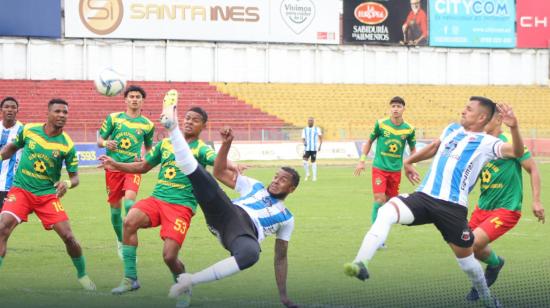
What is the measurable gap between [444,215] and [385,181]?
6.92 m

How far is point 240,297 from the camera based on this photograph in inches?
380

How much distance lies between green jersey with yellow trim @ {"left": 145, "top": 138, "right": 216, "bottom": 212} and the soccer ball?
3.50m

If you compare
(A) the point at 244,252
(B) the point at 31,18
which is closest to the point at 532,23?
(B) the point at 31,18

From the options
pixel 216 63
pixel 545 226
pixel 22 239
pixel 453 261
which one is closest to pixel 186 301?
pixel 453 261

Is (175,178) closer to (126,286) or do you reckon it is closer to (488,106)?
(126,286)

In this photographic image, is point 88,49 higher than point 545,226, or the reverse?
point 88,49

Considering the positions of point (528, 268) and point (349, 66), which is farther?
point (349, 66)

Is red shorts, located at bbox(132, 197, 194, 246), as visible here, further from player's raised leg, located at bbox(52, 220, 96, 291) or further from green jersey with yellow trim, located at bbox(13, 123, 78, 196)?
green jersey with yellow trim, located at bbox(13, 123, 78, 196)

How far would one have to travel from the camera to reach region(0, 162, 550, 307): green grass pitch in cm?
952

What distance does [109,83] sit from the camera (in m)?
13.2

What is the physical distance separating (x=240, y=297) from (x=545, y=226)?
9.00 metres

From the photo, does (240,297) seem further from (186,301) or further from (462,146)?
(462,146)

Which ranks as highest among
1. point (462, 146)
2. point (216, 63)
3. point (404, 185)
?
point (216, 63)

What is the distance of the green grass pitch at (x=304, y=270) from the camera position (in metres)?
9.52
